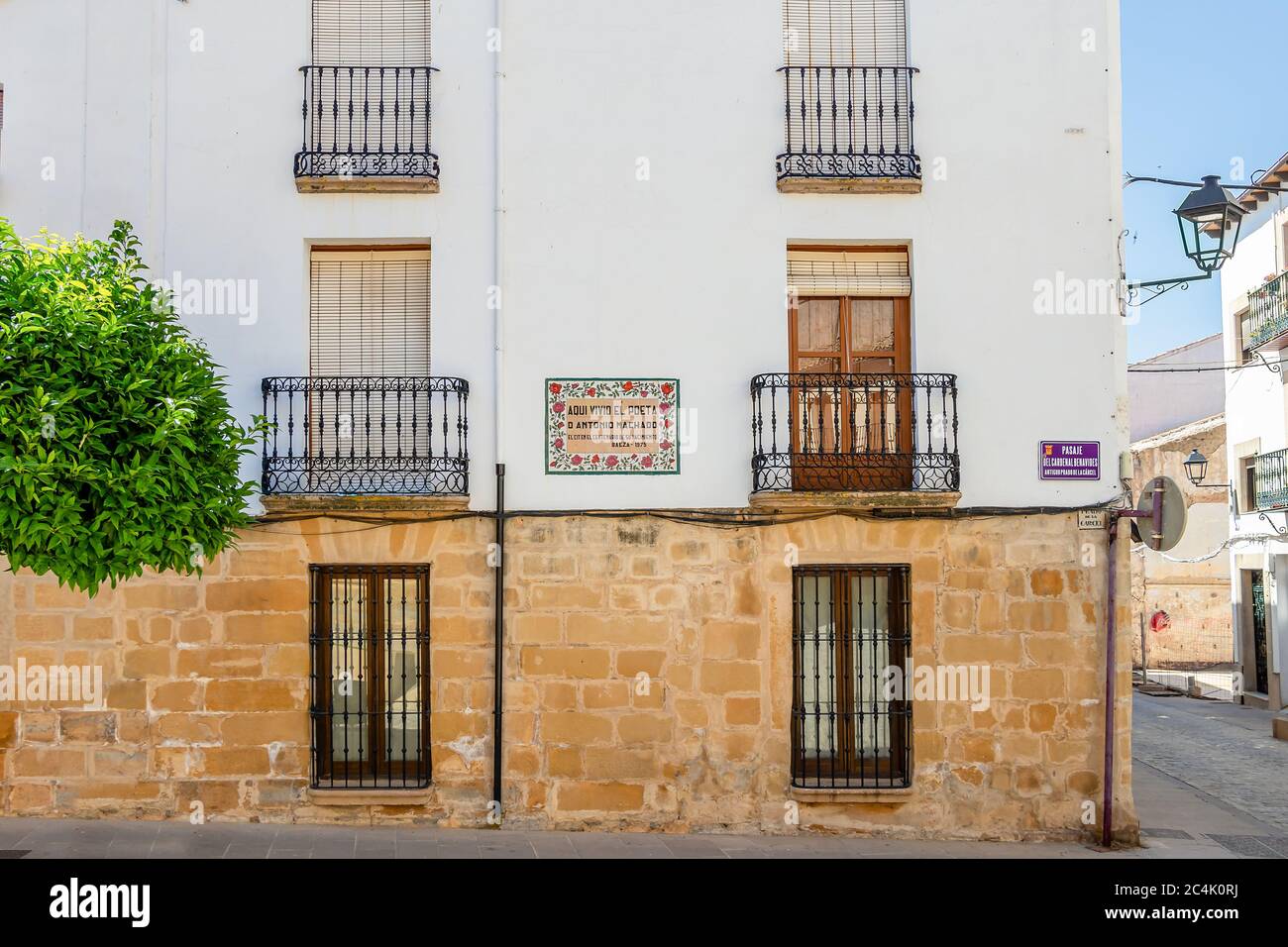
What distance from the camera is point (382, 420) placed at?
8.89m

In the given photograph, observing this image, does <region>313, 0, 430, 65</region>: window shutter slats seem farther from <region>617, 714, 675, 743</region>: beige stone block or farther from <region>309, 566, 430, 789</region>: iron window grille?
<region>617, 714, 675, 743</region>: beige stone block

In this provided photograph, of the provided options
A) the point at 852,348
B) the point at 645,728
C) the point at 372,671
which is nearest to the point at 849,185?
the point at 852,348

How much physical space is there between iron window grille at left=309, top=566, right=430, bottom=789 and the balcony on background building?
451 centimetres

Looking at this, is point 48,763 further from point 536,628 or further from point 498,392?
point 498,392

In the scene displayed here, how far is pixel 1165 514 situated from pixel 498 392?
5.28 m

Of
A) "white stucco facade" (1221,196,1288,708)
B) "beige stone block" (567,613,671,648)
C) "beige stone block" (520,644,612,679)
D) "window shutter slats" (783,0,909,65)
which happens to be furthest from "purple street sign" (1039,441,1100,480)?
"white stucco facade" (1221,196,1288,708)

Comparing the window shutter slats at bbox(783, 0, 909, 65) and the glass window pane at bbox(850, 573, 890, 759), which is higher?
the window shutter slats at bbox(783, 0, 909, 65)

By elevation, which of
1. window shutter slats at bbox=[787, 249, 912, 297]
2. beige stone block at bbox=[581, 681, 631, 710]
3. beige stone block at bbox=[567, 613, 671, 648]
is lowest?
beige stone block at bbox=[581, 681, 631, 710]

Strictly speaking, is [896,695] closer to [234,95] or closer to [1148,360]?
Answer: [234,95]

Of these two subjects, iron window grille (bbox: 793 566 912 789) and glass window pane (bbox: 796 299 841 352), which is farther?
glass window pane (bbox: 796 299 841 352)

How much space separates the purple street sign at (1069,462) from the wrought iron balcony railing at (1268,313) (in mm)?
10093

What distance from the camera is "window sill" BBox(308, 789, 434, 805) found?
8.74m

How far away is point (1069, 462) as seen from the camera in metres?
9.12

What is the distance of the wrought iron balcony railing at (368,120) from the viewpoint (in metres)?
9.07
